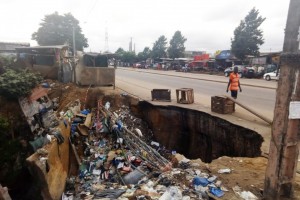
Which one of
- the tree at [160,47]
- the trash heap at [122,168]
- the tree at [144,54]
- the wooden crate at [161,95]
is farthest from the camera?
the tree at [144,54]

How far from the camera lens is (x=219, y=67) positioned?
127ft

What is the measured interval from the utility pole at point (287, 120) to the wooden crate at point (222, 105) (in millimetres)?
4750

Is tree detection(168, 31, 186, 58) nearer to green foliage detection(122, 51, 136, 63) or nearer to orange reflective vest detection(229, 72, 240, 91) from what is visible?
green foliage detection(122, 51, 136, 63)

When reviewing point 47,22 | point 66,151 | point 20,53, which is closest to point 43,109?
point 66,151

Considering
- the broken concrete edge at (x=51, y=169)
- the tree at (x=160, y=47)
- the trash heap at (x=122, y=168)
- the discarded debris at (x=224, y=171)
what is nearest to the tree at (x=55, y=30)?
the tree at (x=160, y=47)

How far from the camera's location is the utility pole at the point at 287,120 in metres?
3.56

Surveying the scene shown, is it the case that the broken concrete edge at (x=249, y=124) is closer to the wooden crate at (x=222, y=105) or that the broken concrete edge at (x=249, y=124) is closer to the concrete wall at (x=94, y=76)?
the wooden crate at (x=222, y=105)

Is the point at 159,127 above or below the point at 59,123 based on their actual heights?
below

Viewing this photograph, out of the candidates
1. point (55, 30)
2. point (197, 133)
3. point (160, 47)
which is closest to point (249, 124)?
point (197, 133)

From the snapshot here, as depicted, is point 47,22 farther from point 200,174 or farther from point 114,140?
point 200,174

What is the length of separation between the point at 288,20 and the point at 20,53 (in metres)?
17.2

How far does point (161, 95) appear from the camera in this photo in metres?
11.4

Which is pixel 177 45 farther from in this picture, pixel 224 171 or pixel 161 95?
pixel 224 171

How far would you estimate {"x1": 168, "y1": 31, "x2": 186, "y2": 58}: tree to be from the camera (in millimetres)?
52562
